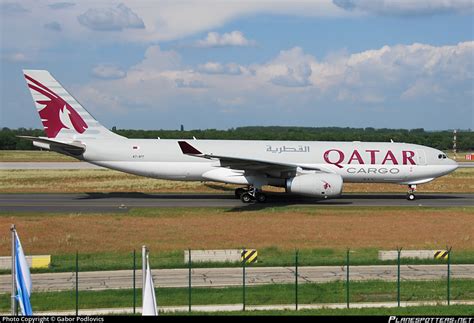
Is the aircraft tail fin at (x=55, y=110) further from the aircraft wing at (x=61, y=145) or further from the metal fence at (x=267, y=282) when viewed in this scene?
the metal fence at (x=267, y=282)

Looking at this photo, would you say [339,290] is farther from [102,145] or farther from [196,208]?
[102,145]

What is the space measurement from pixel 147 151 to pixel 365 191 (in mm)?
20284

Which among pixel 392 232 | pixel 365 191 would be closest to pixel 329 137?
pixel 365 191

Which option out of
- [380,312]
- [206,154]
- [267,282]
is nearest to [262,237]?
[267,282]

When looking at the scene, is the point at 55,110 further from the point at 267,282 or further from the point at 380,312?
the point at 380,312

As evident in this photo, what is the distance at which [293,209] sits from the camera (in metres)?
40.0

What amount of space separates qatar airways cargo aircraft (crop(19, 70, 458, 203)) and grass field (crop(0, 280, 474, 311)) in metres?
20.7

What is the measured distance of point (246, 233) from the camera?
3231cm

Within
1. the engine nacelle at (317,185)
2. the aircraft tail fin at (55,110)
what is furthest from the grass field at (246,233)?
the aircraft tail fin at (55,110)

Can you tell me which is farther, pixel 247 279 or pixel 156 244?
pixel 156 244

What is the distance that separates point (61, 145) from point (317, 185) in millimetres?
16856

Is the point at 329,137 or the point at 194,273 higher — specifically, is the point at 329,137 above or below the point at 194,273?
above

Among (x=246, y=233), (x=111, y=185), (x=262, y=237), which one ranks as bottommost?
(x=262, y=237)

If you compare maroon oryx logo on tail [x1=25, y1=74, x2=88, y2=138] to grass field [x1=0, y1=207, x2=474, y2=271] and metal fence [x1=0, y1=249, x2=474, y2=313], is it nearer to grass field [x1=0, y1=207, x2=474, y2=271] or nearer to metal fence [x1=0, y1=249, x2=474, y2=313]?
grass field [x1=0, y1=207, x2=474, y2=271]
